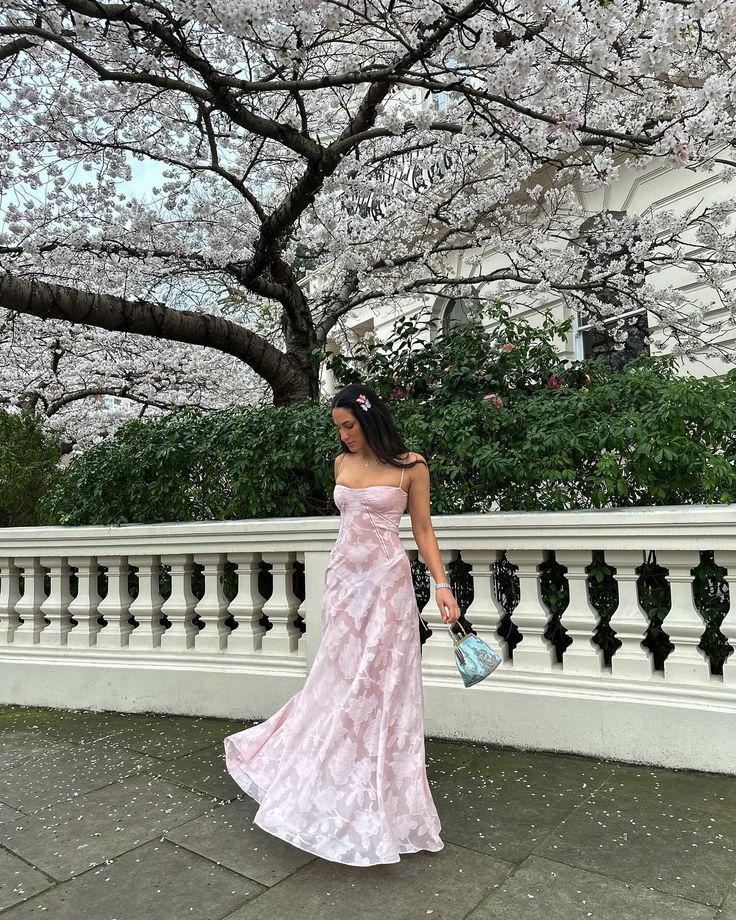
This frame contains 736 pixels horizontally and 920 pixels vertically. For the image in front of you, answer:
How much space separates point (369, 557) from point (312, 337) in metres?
5.33

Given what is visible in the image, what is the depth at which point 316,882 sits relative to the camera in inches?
94.4

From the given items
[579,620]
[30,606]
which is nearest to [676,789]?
[579,620]

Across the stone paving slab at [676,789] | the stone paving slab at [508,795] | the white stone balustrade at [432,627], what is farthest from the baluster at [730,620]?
the stone paving slab at [508,795]

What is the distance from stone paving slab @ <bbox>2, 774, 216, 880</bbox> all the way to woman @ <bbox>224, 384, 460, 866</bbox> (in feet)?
1.18

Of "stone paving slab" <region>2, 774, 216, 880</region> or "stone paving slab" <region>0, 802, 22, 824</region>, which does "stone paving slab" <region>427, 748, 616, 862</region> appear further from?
"stone paving slab" <region>0, 802, 22, 824</region>

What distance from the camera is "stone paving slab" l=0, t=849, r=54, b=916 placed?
2387 millimetres

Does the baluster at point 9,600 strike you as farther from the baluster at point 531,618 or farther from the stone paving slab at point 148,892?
the baluster at point 531,618

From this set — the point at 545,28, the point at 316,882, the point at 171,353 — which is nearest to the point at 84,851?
the point at 316,882

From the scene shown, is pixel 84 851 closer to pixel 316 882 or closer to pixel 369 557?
pixel 316 882

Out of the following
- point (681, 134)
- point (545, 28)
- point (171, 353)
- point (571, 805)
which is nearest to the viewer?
point (571, 805)

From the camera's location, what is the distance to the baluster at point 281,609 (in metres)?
4.15

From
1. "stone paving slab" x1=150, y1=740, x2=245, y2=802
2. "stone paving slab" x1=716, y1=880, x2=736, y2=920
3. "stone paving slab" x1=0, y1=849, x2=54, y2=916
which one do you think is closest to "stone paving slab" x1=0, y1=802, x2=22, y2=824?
"stone paving slab" x1=0, y1=849, x2=54, y2=916

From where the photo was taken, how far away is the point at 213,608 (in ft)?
14.3

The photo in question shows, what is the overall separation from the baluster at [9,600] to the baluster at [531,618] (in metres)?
3.73
